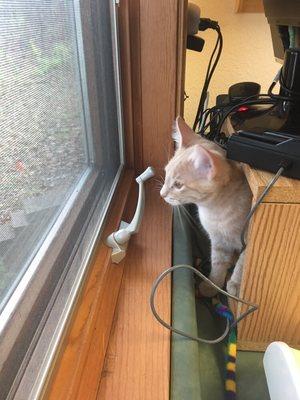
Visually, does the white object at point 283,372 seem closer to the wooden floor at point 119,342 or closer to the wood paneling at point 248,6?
the wooden floor at point 119,342

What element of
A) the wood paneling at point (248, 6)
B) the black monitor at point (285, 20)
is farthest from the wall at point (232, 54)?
the black monitor at point (285, 20)

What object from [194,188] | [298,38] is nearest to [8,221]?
[194,188]

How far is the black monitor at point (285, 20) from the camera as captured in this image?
0.70 m

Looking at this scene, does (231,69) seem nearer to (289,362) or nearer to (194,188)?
(194,188)

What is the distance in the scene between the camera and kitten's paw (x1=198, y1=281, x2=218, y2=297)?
636 millimetres

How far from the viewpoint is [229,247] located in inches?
25.3

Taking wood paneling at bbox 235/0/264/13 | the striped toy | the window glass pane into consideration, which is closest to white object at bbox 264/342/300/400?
the striped toy

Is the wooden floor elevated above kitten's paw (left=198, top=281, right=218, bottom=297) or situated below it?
above

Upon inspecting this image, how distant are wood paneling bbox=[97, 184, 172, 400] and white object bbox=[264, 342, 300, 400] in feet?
0.42

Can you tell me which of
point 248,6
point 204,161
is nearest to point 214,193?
point 204,161

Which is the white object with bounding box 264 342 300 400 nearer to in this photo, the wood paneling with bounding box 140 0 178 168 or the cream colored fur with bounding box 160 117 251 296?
the cream colored fur with bounding box 160 117 251 296

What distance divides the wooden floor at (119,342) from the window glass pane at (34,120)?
114 mm

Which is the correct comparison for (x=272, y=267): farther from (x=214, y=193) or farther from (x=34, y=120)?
(x=34, y=120)

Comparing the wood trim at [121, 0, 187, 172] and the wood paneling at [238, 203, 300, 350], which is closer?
the wood paneling at [238, 203, 300, 350]
